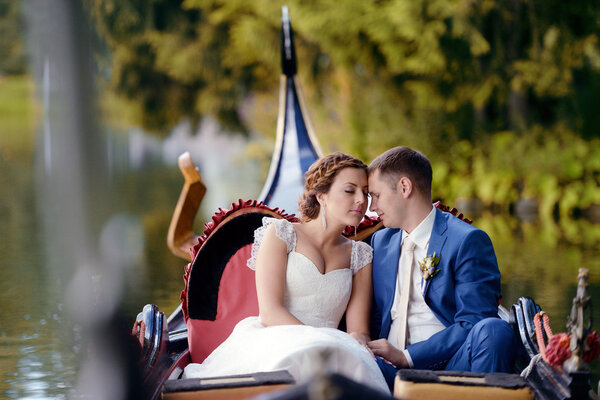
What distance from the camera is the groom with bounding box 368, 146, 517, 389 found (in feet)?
5.18

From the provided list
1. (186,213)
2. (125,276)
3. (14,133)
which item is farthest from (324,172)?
(14,133)

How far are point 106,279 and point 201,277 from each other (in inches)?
58.2

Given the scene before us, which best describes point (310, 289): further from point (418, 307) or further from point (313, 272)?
point (418, 307)

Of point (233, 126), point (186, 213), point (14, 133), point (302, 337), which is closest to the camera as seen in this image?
point (302, 337)

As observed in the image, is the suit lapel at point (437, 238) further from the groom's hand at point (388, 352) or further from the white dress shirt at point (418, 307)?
the groom's hand at point (388, 352)

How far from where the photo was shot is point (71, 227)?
18.0 inches

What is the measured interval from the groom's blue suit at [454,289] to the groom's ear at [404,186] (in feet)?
Answer: 0.32

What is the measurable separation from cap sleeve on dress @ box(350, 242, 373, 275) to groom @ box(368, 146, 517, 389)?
0.14ft

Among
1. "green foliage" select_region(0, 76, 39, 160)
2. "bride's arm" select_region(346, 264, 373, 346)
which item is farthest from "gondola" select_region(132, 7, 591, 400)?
"green foliage" select_region(0, 76, 39, 160)

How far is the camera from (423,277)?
165cm

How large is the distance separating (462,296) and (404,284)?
0.14m

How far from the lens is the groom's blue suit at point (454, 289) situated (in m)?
1.57

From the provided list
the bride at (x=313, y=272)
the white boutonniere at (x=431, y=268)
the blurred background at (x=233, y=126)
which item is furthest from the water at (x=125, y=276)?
the white boutonniere at (x=431, y=268)

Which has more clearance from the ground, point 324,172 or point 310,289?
point 324,172
